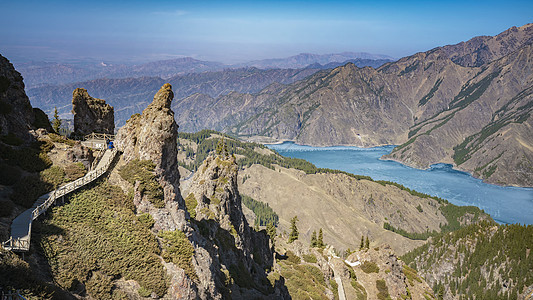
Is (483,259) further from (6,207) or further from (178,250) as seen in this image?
(6,207)

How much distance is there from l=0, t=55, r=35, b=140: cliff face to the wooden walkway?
9.11m

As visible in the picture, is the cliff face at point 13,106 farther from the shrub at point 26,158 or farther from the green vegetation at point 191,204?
the green vegetation at point 191,204

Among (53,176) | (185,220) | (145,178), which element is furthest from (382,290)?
(53,176)

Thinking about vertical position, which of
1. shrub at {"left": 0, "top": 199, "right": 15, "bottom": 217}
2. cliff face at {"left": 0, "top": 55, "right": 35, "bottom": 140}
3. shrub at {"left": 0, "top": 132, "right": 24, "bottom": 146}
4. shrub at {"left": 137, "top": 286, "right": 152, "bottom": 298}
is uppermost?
cliff face at {"left": 0, "top": 55, "right": 35, "bottom": 140}

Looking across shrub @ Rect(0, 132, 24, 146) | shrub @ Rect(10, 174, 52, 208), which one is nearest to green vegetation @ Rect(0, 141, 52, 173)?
shrub @ Rect(0, 132, 24, 146)

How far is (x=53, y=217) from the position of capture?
24547 mm

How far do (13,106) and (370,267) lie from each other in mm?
76561

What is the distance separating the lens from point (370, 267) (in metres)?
80.2

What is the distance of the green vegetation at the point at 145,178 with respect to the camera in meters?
30.0

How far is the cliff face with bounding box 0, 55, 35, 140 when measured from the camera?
3300 centimetres

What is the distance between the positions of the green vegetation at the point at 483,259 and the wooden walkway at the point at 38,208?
→ 527ft

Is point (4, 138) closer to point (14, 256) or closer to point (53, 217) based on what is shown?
point (53, 217)

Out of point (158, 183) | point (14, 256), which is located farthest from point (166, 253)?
point (14, 256)

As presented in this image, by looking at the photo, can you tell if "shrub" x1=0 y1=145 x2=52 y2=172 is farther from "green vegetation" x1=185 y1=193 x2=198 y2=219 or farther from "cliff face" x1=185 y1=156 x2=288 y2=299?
"green vegetation" x1=185 y1=193 x2=198 y2=219
